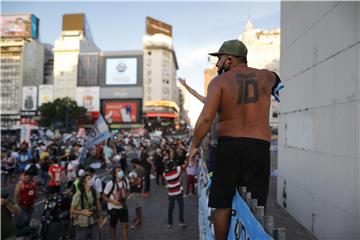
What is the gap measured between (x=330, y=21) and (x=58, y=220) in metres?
6.57

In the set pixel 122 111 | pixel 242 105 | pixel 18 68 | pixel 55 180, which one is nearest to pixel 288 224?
pixel 242 105

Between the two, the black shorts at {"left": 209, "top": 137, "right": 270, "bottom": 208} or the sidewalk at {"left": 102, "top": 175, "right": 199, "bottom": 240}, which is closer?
the black shorts at {"left": 209, "top": 137, "right": 270, "bottom": 208}

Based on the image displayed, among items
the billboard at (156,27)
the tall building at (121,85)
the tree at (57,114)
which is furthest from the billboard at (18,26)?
the billboard at (156,27)

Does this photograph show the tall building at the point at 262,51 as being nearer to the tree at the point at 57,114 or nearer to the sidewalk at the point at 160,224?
the tree at the point at 57,114

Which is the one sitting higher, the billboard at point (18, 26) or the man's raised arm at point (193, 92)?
the billboard at point (18, 26)

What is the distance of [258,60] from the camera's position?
241 ft

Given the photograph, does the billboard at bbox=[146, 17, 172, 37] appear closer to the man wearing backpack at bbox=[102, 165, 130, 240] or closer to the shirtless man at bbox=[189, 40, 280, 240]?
the man wearing backpack at bbox=[102, 165, 130, 240]

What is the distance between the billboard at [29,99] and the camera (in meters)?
94.8

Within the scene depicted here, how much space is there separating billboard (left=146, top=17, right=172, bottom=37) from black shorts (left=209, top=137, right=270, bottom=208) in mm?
109122

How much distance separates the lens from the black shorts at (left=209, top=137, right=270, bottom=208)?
211cm

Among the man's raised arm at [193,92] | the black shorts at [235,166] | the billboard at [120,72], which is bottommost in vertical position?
the black shorts at [235,166]

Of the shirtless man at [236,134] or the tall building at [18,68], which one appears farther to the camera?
the tall building at [18,68]

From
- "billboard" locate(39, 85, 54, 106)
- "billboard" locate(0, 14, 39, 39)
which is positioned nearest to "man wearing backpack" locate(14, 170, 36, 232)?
"billboard" locate(39, 85, 54, 106)

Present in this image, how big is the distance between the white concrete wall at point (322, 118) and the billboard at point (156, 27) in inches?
4073
